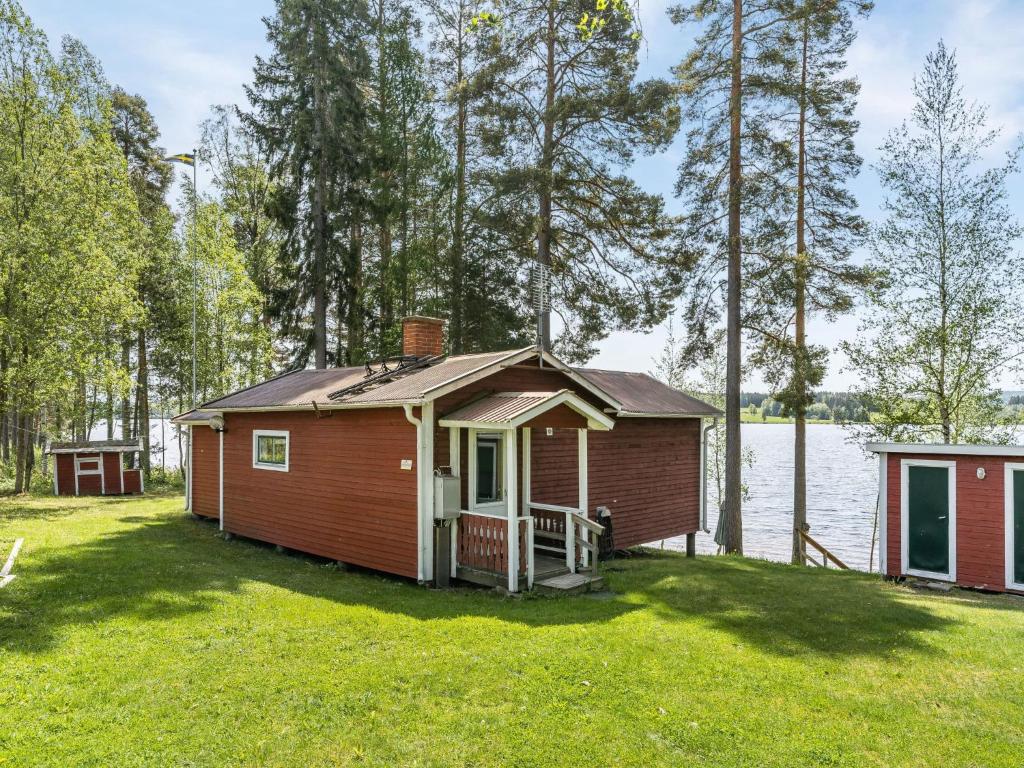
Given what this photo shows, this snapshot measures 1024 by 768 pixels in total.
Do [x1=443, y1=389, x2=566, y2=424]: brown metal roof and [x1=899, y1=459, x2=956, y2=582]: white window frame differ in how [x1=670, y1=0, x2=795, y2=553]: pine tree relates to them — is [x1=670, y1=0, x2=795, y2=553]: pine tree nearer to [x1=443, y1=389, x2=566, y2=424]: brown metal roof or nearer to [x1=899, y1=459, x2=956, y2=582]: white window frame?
[x1=899, y1=459, x2=956, y2=582]: white window frame

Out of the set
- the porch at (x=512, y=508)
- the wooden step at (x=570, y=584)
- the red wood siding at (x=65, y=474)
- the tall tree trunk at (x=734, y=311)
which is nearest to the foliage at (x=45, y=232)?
the red wood siding at (x=65, y=474)

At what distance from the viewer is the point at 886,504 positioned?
1059cm

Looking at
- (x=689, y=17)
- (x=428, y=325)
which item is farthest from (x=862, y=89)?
(x=428, y=325)

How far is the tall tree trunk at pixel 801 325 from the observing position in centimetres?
1475

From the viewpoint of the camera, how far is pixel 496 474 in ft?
32.3

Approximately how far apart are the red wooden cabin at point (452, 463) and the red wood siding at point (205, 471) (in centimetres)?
7

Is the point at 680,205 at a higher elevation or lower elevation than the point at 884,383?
higher

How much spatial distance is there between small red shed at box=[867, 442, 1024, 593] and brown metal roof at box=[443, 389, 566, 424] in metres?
5.99

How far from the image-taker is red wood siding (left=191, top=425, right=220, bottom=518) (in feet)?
46.5

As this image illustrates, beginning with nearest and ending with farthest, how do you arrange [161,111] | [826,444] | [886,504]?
1. [886,504]
2. [161,111]
3. [826,444]

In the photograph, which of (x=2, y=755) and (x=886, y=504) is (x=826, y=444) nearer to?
(x=886, y=504)

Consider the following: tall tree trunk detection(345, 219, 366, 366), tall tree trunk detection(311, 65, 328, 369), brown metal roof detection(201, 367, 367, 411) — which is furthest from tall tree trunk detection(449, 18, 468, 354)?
brown metal roof detection(201, 367, 367, 411)

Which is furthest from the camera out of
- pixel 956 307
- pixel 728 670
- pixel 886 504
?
pixel 956 307

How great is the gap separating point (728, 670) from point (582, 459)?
4.40 metres
